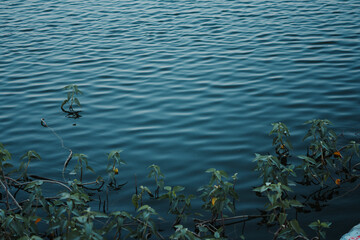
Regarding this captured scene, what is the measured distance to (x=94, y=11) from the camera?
12.6 meters

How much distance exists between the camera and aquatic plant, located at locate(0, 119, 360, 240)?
365cm

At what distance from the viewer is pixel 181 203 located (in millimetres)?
4680

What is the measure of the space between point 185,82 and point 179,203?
3.23 m

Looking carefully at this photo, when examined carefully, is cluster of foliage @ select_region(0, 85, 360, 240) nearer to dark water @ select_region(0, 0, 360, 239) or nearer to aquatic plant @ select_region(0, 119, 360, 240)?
aquatic plant @ select_region(0, 119, 360, 240)

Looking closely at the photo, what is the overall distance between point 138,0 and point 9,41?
4113 millimetres

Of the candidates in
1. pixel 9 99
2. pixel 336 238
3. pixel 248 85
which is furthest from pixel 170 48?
pixel 336 238

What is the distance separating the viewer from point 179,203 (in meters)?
4.70

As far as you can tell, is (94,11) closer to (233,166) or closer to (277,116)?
(277,116)

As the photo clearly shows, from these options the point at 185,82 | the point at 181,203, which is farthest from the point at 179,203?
the point at 185,82

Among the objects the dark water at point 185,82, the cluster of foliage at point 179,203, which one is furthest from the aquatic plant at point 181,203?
the dark water at point 185,82

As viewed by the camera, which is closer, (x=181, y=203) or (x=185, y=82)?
(x=181, y=203)

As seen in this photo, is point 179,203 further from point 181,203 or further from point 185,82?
point 185,82

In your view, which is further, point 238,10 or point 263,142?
point 238,10

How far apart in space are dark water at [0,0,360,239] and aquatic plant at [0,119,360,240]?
0.69 feet
